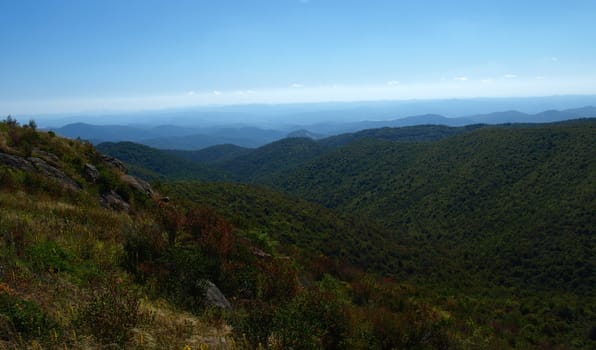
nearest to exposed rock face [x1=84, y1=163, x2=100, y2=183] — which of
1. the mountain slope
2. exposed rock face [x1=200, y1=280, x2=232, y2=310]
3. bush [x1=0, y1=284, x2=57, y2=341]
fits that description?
exposed rock face [x1=200, y1=280, x2=232, y2=310]

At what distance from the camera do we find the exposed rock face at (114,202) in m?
9.42

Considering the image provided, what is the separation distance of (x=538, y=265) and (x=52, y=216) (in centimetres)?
3892

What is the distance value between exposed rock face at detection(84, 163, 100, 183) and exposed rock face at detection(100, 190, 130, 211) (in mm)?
807

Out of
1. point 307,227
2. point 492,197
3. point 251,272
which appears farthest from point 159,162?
point 251,272

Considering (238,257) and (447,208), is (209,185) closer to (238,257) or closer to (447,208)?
(238,257)

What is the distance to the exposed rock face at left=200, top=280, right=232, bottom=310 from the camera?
491 cm

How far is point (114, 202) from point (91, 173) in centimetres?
198

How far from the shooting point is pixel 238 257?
7070 millimetres

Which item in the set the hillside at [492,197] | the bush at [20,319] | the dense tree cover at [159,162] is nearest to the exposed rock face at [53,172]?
the bush at [20,319]

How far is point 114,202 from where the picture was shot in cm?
970

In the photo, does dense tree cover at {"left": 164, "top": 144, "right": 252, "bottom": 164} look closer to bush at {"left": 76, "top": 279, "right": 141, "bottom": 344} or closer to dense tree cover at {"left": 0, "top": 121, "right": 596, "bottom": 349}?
dense tree cover at {"left": 0, "top": 121, "right": 596, "bottom": 349}

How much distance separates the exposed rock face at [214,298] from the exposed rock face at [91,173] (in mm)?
7573

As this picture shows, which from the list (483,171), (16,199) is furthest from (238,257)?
(483,171)

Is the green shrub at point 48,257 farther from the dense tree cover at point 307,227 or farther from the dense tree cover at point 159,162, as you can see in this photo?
the dense tree cover at point 159,162
